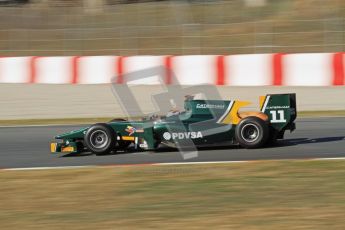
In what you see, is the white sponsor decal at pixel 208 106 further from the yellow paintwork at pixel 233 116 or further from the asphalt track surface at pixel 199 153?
the asphalt track surface at pixel 199 153

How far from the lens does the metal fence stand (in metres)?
21.9

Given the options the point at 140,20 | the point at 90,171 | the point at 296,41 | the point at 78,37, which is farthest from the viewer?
the point at 140,20

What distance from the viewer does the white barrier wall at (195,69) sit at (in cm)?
1705

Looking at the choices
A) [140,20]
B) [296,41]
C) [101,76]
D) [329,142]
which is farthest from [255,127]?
[140,20]

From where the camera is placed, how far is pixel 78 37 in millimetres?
24000

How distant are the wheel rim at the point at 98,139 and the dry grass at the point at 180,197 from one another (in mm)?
1120

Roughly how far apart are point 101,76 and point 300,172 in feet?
41.3

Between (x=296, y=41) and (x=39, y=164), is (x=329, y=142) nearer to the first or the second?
(x=39, y=164)

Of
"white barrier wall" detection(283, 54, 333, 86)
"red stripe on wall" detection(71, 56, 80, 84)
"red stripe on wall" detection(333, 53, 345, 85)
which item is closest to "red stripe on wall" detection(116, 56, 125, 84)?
"red stripe on wall" detection(71, 56, 80, 84)

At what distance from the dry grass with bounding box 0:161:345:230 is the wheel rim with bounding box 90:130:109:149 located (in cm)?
112

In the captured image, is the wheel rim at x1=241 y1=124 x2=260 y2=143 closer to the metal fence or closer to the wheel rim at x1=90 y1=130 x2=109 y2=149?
the wheel rim at x1=90 y1=130 x2=109 y2=149

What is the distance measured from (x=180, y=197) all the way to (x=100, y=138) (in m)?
2.99

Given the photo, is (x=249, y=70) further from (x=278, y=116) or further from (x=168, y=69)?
(x=278, y=116)

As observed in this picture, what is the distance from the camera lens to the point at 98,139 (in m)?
9.20
